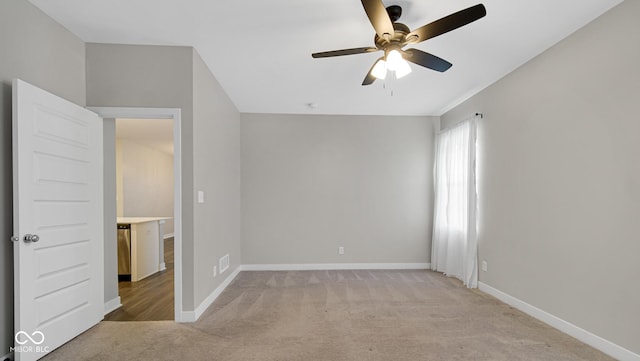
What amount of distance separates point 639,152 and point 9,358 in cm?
448

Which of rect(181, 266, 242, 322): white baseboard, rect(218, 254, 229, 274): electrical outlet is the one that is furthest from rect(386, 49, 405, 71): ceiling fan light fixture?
rect(218, 254, 229, 274): electrical outlet

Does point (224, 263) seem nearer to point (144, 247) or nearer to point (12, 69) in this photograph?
point (144, 247)

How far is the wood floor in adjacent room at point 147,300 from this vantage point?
3139 mm

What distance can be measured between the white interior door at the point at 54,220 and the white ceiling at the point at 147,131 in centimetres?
283

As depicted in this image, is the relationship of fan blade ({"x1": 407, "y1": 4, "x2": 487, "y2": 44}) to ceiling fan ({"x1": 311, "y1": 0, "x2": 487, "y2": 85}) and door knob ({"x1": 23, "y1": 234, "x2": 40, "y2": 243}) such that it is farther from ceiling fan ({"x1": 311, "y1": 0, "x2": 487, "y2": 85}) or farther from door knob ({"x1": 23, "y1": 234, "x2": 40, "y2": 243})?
door knob ({"x1": 23, "y1": 234, "x2": 40, "y2": 243})

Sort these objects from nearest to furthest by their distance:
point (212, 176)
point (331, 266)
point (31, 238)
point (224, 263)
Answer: point (31, 238), point (212, 176), point (224, 263), point (331, 266)

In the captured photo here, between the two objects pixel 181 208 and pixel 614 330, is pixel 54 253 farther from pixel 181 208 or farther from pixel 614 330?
pixel 614 330

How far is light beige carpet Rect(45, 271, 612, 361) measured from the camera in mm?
2385

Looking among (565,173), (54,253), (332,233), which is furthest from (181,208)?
(565,173)

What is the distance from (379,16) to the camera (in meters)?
1.93

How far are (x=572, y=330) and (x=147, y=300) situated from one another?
4202 mm

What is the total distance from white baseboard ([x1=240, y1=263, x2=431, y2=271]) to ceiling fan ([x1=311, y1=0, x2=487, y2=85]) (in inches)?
136

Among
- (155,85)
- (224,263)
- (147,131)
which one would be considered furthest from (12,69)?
(147,131)

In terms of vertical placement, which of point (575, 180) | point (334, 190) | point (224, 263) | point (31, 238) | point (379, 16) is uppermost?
point (379, 16)
